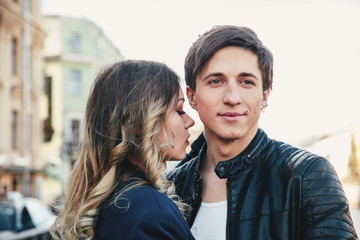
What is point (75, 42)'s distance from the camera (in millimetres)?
32562

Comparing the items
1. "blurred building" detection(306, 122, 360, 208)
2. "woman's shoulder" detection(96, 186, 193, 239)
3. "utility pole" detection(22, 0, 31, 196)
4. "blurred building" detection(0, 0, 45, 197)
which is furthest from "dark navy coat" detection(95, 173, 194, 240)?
"utility pole" detection(22, 0, 31, 196)

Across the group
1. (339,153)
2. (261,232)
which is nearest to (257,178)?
(261,232)

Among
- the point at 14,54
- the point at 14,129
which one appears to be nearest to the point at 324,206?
the point at 14,129

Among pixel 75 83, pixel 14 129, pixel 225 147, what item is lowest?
pixel 14 129

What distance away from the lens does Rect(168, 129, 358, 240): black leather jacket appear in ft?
6.60

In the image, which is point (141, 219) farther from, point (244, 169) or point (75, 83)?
point (75, 83)

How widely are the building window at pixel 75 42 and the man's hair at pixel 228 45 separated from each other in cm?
3125

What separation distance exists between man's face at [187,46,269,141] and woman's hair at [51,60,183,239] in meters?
0.33

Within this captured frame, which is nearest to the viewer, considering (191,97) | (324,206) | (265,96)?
(324,206)

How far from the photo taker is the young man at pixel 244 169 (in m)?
2.07

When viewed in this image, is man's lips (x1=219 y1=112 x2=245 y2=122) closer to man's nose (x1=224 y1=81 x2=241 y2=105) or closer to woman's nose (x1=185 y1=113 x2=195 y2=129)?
man's nose (x1=224 y1=81 x2=241 y2=105)

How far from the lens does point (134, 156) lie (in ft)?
7.07

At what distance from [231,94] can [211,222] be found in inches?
29.3

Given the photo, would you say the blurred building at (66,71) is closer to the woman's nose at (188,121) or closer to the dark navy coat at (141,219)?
the woman's nose at (188,121)
